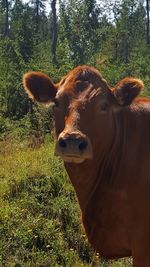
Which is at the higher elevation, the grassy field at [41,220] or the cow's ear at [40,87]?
the cow's ear at [40,87]

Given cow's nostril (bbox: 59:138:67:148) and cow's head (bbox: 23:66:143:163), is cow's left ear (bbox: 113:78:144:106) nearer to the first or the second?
cow's head (bbox: 23:66:143:163)

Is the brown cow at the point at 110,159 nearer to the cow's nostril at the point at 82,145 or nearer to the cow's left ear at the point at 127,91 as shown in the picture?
the cow's left ear at the point at 127,91

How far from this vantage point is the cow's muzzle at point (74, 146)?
3514 mm

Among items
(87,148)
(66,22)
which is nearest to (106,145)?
(87,148)

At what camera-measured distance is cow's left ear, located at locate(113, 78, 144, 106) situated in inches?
167

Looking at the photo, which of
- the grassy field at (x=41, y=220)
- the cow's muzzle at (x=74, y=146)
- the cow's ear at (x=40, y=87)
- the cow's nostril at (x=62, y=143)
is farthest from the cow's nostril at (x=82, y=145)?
the grassy field at (x=41, y=220)

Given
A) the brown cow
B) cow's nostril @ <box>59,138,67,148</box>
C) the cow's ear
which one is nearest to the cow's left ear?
the brown cow

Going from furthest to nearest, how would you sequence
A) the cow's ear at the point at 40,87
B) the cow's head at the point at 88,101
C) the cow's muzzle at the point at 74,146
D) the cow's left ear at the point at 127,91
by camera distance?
the cow's ear at the point at 40,87
the cow's left ear at the point at 127,91
the cow's head at the point at 88,101
the cow's muzzle at the point at 74,146

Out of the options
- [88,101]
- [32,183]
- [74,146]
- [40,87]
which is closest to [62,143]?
[74,146]

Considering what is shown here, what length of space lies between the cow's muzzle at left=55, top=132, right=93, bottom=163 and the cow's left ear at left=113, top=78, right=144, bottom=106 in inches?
29.0

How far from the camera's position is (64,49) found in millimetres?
22141

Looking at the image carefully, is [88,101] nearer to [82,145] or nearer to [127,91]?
[127,91]

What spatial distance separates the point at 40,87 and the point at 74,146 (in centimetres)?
117

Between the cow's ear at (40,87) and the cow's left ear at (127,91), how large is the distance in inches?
22.6
